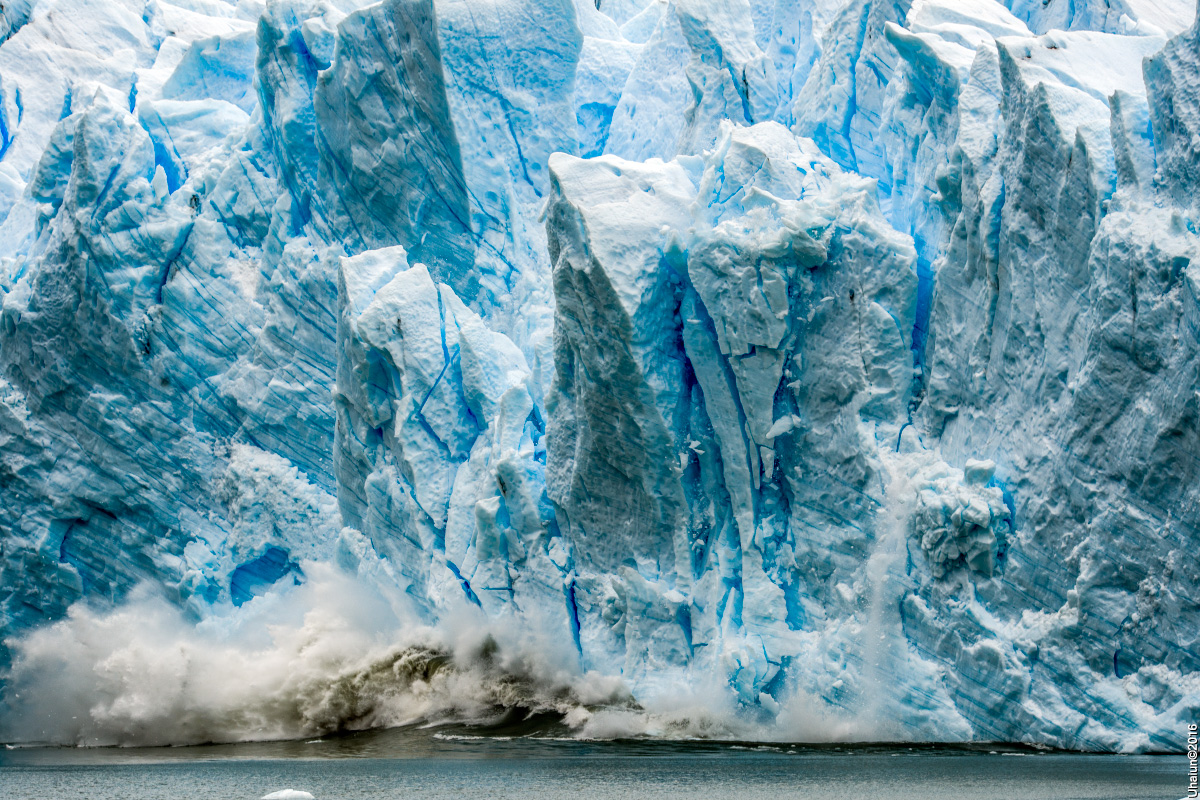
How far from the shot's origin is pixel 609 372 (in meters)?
11.4

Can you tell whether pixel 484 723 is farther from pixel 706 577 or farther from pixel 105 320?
pixel 105 320

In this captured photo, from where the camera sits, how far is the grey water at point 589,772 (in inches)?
→ 290

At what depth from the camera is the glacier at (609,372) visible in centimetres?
907

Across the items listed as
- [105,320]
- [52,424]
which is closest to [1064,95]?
[105,320]

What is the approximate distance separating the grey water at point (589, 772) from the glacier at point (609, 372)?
0.63m

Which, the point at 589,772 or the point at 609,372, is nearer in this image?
the point at 589,772

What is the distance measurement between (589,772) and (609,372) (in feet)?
13.0

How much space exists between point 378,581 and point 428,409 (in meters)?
2.14

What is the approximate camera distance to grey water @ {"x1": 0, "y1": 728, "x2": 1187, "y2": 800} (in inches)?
290

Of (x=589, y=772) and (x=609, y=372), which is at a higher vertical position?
(x=609, y=372)

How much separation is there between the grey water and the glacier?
626 mm

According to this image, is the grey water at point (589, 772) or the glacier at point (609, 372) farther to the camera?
the glacier at point (609, 372)

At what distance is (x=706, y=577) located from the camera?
11422 mm

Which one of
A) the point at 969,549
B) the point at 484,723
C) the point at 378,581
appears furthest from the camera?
the point at 378,581
